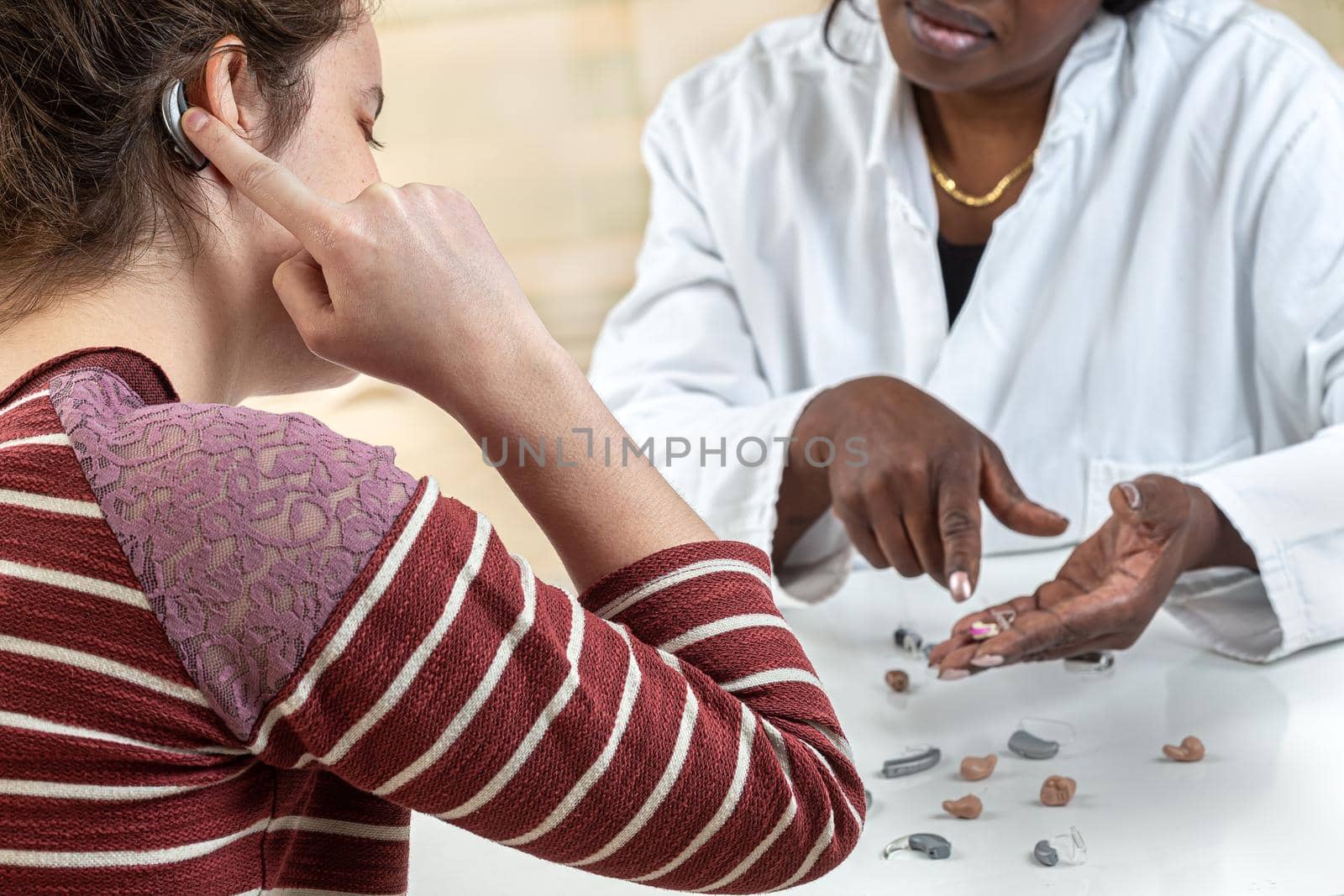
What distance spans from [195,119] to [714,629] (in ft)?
0.86

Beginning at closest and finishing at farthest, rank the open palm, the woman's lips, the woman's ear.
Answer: the woman's ear → the open palm → the woman's lips

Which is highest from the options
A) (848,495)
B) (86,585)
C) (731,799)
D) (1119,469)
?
(86,585)

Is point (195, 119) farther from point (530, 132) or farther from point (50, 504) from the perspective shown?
point (530, 132)

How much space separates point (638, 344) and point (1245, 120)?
0.50 meters

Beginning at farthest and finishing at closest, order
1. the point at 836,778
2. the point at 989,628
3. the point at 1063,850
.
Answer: the point at 989,628, the point at 1063,850, the point at 836,778

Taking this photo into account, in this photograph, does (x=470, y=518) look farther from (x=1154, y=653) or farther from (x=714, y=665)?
(x=1154, y=653)

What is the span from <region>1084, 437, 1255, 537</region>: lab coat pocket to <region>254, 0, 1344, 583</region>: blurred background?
66 centimetres

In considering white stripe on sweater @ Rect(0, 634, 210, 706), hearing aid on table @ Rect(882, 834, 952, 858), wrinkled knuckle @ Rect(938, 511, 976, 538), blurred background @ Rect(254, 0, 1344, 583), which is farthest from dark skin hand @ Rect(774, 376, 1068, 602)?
blurred background @ Rect(254, 0, 1344, 583)

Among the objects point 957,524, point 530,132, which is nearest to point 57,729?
point 957,524

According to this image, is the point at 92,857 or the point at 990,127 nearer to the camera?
the point at 92,857

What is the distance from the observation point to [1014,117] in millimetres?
1034

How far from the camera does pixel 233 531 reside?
37 cm

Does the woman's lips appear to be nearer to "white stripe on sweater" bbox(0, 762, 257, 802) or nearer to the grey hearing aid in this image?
the grey hearing aid

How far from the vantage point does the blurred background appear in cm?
150
